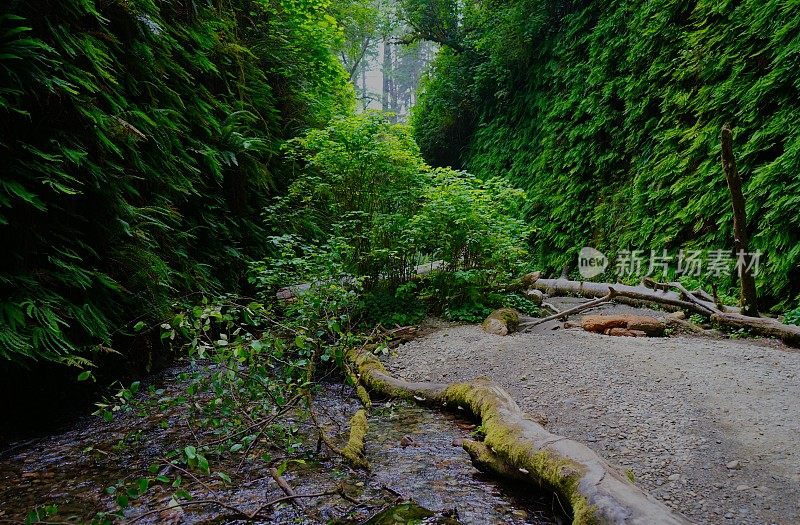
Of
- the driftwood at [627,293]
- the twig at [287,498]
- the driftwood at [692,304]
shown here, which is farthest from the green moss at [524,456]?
the driftwood at [627,293]

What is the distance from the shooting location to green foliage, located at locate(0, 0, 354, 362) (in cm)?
325

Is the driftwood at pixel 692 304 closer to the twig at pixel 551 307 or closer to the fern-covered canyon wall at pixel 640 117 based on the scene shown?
the fern-covered canyon wall at pixel 640 117

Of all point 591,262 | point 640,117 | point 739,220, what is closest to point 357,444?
point 739,220

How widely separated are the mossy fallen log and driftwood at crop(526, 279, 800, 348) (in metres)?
3.75

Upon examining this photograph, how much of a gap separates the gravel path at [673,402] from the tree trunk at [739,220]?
67cm

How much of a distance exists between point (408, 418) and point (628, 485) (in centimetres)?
210

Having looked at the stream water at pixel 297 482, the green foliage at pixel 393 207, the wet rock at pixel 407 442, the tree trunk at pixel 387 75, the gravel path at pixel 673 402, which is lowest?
the wet rock at pixel 407 442

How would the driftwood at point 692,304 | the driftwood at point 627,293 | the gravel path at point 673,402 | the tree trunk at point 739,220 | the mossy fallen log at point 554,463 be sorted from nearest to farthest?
the mossy fallen log at point 554,463
the gravel path at point 673,402
the driftwood at point 692,304
the tree trunk at point 739,220
the driftwood at point 627,293

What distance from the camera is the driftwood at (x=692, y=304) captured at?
5001mm

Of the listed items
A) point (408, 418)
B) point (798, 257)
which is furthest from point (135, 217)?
point (798, 257)

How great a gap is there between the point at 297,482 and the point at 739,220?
597cm

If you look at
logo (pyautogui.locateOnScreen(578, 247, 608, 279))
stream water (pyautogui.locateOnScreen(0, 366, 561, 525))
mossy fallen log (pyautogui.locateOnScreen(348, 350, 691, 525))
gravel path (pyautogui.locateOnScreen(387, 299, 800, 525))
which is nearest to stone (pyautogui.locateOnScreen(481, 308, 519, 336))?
gravel path (pyautogui.locateOnScreen(387, 299, 800, 525))

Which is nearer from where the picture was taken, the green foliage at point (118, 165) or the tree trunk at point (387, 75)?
the green foliage at point (118, 165)

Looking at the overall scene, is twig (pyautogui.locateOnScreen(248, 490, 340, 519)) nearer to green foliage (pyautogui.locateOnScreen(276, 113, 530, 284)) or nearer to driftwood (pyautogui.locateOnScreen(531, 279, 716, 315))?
green foliage (pyautogui.locateOnScreen(276, 113, 530, 284))
